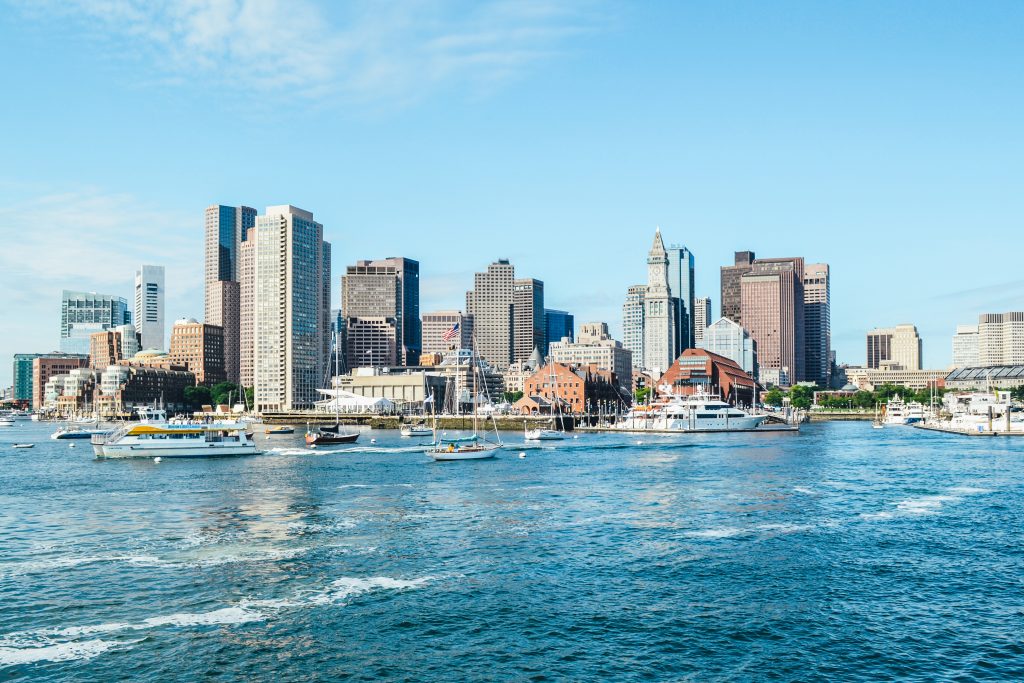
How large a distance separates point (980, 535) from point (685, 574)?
87.3 feet

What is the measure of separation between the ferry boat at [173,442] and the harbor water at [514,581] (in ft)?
132

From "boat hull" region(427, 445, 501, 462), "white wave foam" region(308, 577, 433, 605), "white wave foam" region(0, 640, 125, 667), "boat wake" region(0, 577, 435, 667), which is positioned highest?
"boat hull" region(427, 445, 501, 462)

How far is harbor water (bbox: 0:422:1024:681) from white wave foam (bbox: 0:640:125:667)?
0.42 ft

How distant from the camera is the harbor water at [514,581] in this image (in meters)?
39.6

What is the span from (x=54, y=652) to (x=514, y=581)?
23.8m

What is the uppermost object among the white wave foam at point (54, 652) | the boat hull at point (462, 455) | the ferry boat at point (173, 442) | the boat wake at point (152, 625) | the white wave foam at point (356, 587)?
the ferry boat at point (173, 442)

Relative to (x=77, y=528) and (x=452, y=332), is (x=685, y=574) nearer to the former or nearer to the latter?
(x=77, y=528)

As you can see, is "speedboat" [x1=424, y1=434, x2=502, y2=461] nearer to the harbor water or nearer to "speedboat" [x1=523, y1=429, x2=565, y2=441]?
the harbor water

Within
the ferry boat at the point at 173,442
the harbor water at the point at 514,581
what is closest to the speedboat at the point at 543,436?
the ferry boat at the point at 173,442

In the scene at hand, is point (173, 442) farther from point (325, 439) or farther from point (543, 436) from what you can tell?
point (543, 436)

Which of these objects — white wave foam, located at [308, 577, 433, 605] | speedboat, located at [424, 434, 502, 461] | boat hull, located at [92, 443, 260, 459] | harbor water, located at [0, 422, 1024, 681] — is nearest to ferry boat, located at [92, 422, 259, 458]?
boat hull, located at [92, 443, 260, 459]

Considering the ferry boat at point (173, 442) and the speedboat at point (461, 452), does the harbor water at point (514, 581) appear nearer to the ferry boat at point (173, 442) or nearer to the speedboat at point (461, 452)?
the speedboat at point (461, 452)

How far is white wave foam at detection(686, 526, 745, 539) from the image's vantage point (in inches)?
2621

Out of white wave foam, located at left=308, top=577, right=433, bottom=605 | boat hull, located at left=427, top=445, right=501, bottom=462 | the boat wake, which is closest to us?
the boat wake
